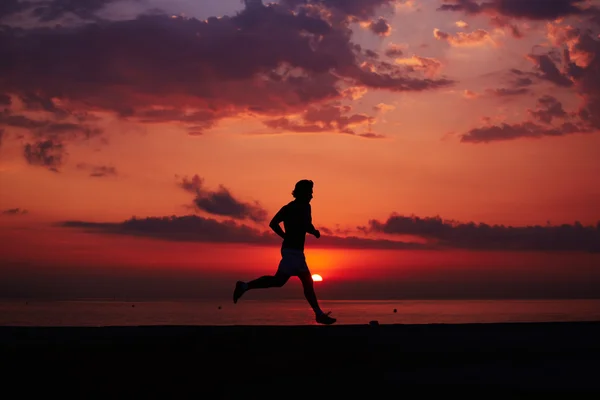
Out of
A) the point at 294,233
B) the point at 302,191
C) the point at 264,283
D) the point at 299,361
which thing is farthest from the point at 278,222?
the point at 299,361

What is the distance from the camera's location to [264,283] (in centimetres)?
1302

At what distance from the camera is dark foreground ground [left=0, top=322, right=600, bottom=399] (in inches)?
270

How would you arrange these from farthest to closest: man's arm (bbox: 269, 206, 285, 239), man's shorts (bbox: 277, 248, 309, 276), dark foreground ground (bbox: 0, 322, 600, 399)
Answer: man's arm (bbox: 269, 206, 285, 239), man's shorts (bbox: 277, 248, 309, 276), dark foreground ground (bbox: 0, 322, 600, 399)

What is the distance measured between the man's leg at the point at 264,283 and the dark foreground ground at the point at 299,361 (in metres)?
0.60

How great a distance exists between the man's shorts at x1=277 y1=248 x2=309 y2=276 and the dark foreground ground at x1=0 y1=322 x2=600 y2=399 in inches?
35.3

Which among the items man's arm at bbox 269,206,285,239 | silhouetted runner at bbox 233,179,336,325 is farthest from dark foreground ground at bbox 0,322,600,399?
man's arm at bbox 269,206,285,239

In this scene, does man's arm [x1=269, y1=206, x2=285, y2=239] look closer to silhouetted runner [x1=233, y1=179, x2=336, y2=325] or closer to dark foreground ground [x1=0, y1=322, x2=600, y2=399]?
silhouetted runner [x1=233, y1=179, x2=336, y2=325]

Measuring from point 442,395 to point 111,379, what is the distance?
289cm

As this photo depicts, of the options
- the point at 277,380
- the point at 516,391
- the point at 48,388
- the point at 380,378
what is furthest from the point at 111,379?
the point at 516,391

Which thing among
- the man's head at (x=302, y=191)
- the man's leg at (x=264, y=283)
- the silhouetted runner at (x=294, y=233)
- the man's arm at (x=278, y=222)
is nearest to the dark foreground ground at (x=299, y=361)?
the man's leg at (x=264, y=283)

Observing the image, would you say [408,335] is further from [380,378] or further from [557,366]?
[380,378]

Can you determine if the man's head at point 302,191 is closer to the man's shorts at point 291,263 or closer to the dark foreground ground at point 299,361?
the man's shorts at point 291,263

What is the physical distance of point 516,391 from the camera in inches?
268

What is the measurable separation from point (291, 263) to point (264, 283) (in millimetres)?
592
